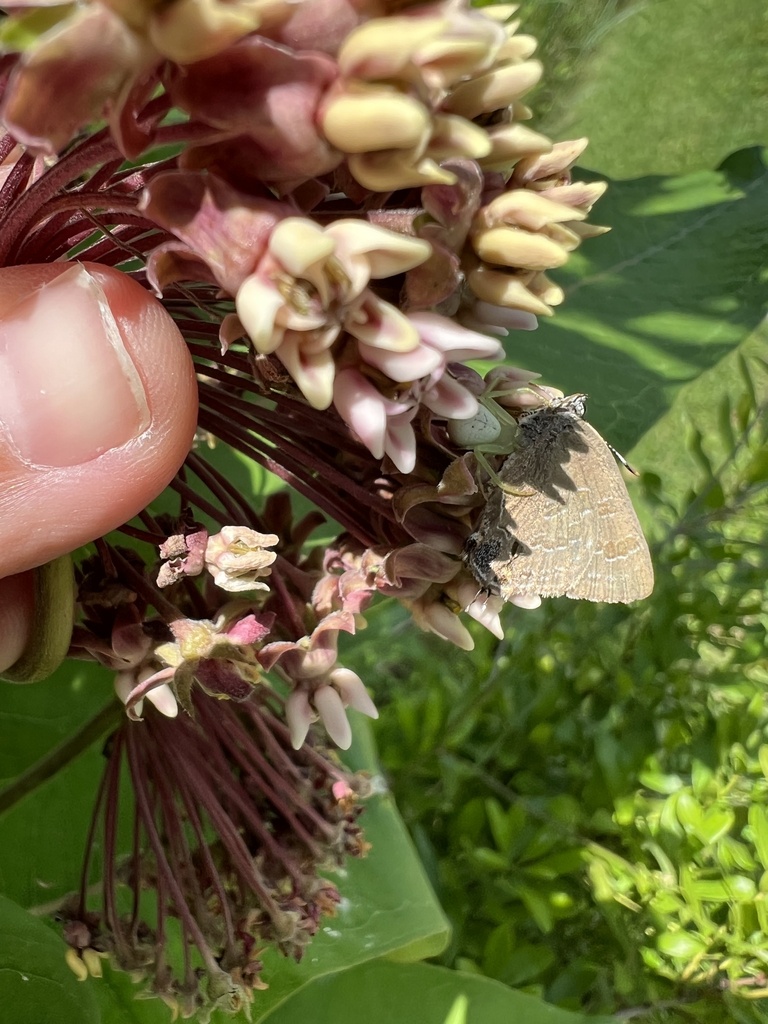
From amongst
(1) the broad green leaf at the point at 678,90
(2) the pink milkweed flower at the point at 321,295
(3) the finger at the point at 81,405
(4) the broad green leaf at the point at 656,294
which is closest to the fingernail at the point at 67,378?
(3) the finger at the point at 81,405

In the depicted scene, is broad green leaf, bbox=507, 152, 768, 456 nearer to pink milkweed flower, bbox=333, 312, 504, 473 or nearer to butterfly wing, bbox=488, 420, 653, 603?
butterfly wing, bbox=488, 420, 653, 603

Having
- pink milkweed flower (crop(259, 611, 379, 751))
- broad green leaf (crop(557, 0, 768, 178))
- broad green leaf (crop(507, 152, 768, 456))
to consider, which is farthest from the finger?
broad green leaf (crop(557, 0, 768, 178))

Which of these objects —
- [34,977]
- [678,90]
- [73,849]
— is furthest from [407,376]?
[678,90]

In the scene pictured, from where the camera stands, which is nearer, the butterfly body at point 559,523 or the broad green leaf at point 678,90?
the butterfly body at point 559,523

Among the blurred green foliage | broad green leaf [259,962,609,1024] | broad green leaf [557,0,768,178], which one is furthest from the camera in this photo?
broad green leaf [557,0,768,178]

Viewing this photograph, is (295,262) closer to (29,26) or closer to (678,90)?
(29,26)

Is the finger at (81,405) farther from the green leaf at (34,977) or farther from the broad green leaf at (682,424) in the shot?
the broad green leaf at (682,424)
